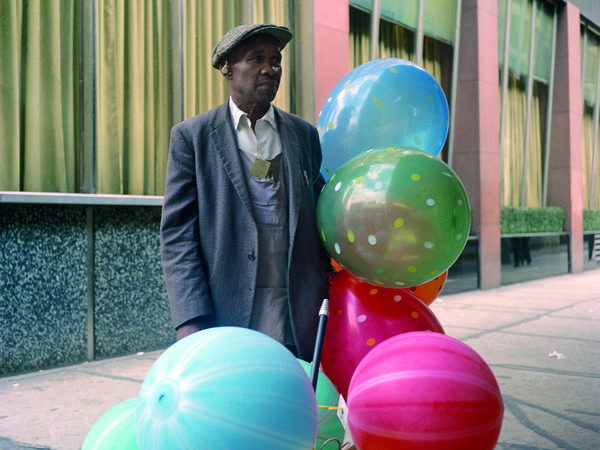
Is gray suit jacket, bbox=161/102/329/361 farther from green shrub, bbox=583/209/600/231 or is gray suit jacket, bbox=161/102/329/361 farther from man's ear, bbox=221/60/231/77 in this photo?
green shrub, bbox=583/209/600/231

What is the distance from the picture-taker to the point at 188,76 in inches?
259

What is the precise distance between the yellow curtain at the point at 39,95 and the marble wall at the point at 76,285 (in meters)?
0.31

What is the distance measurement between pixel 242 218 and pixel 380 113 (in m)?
0.85

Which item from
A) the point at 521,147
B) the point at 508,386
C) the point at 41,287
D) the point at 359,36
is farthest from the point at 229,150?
the point at 521,147

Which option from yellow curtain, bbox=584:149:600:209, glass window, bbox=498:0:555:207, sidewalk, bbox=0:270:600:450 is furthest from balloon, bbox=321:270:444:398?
yellow curtain, bbox=584:149:600:209

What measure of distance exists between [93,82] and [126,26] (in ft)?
2.26

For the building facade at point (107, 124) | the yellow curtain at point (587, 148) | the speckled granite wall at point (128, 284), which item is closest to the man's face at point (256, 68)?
the building facade at point (107, 124)

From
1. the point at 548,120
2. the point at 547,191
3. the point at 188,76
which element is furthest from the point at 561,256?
the point at 188,76

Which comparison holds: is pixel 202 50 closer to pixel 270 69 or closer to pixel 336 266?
pixel 336 266

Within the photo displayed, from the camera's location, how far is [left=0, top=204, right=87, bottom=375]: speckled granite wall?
5.04m

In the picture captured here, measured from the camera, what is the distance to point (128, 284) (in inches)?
230

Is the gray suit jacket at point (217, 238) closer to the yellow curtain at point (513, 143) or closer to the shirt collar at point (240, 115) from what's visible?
the shirt collar at point (240, 115)

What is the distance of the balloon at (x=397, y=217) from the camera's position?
2275 mm

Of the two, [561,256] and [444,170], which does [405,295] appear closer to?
[444,170]
